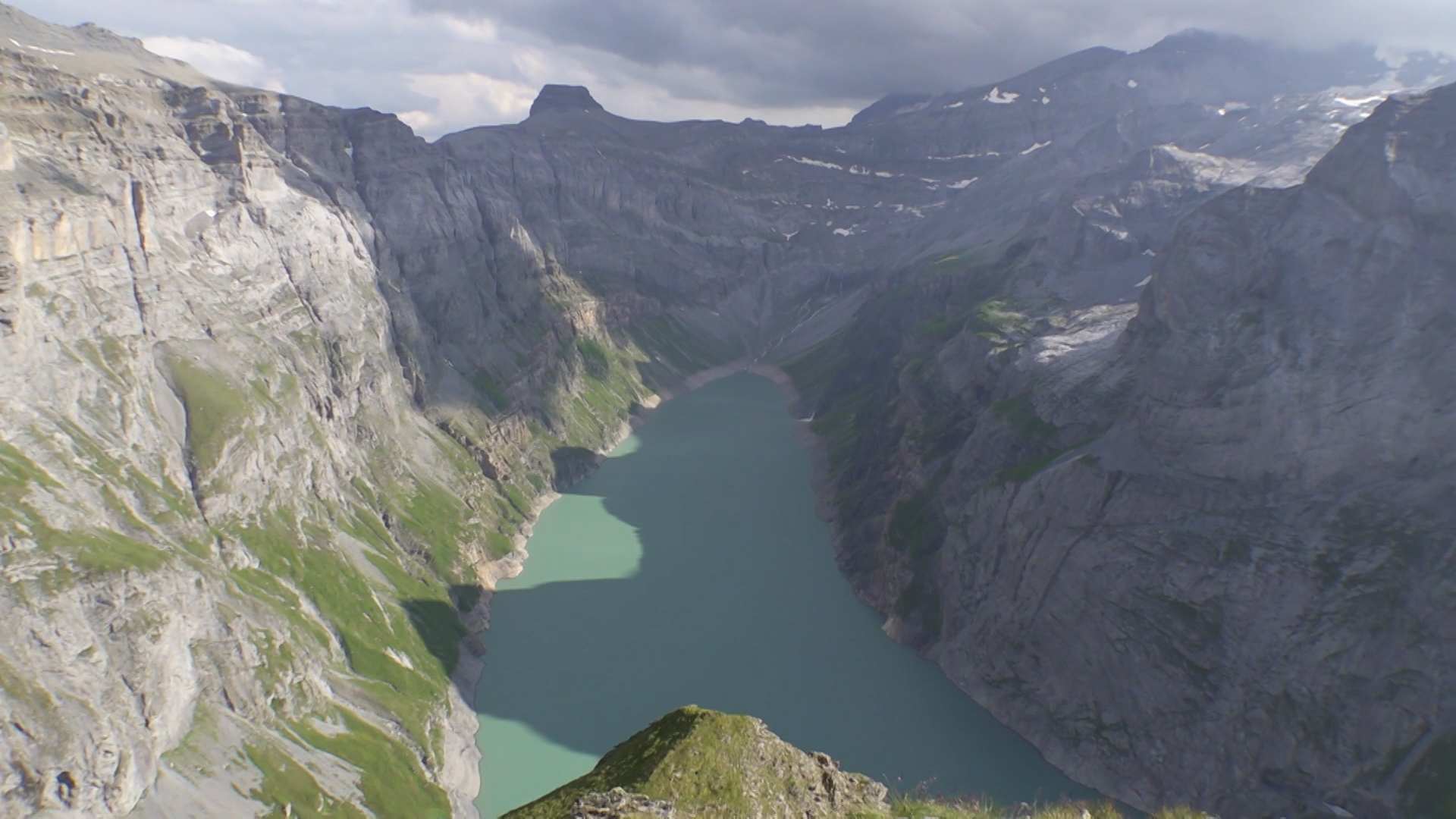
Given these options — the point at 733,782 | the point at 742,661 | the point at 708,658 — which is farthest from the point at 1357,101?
the point at 733,782

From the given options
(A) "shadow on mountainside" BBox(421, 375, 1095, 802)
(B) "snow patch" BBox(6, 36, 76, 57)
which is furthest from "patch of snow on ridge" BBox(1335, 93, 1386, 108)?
(B) "snow patch" BBox(6, 36, 76, 57)

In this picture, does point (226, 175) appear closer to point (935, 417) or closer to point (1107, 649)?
point (935, 417)

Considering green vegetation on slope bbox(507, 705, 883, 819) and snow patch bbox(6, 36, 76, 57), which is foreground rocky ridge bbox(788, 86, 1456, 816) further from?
snow patch bbox(6, 36, 76, 57)

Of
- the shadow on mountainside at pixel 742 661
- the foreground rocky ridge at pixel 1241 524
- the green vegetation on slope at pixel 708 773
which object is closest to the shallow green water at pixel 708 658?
the shadow on mountainside at pixel 742 661

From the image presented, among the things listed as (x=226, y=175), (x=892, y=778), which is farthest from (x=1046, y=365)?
(x=226, y=175)

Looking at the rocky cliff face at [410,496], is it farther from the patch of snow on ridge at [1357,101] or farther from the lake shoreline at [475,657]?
the patch of snow on ridge at [1357,101]

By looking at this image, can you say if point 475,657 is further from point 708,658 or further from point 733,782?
point 733,782
